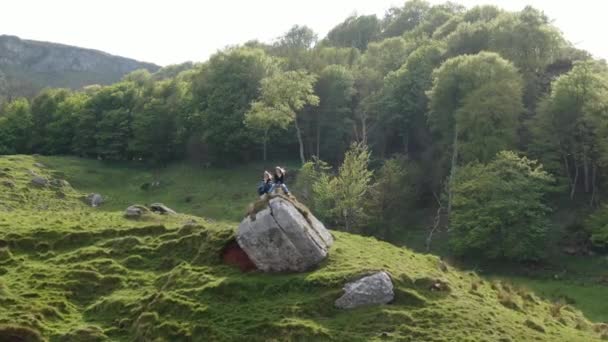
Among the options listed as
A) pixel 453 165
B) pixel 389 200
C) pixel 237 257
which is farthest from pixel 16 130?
pixel 237 257

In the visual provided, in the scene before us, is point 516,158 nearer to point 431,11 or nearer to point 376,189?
point 376,189

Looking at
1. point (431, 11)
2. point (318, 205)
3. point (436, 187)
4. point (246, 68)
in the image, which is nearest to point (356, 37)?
point (431, 11)

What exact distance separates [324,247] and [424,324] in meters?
8.02

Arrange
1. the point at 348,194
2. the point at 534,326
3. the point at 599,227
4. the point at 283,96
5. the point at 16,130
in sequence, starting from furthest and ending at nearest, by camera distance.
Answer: the point at 16,130
the point at 283,96
the point at 348,194
the point at 599,227
the point at 534,326

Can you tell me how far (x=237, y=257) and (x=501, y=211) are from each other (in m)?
32.1

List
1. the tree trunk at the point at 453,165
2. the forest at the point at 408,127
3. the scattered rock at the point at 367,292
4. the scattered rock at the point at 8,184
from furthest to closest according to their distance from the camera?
1. the scattered rock at the point at 8,184
2. the tree trunk at the point at 453,165
3. the forest at the point at 408,127
4. the scattered rock at the point at 367,292

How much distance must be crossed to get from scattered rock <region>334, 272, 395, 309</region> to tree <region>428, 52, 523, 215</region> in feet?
111

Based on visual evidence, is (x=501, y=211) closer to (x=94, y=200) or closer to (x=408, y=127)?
(x=408, y=127)

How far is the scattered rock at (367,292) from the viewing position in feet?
86.4

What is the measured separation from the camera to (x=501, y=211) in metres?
51.9

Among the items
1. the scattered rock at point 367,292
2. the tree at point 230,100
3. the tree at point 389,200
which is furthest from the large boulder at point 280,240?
the tree at point 230,100

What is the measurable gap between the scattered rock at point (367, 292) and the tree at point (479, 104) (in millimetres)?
33765

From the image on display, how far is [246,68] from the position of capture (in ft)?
301

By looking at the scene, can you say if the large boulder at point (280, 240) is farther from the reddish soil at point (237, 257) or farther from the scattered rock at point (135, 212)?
the scattered rock at point (135, 212)
